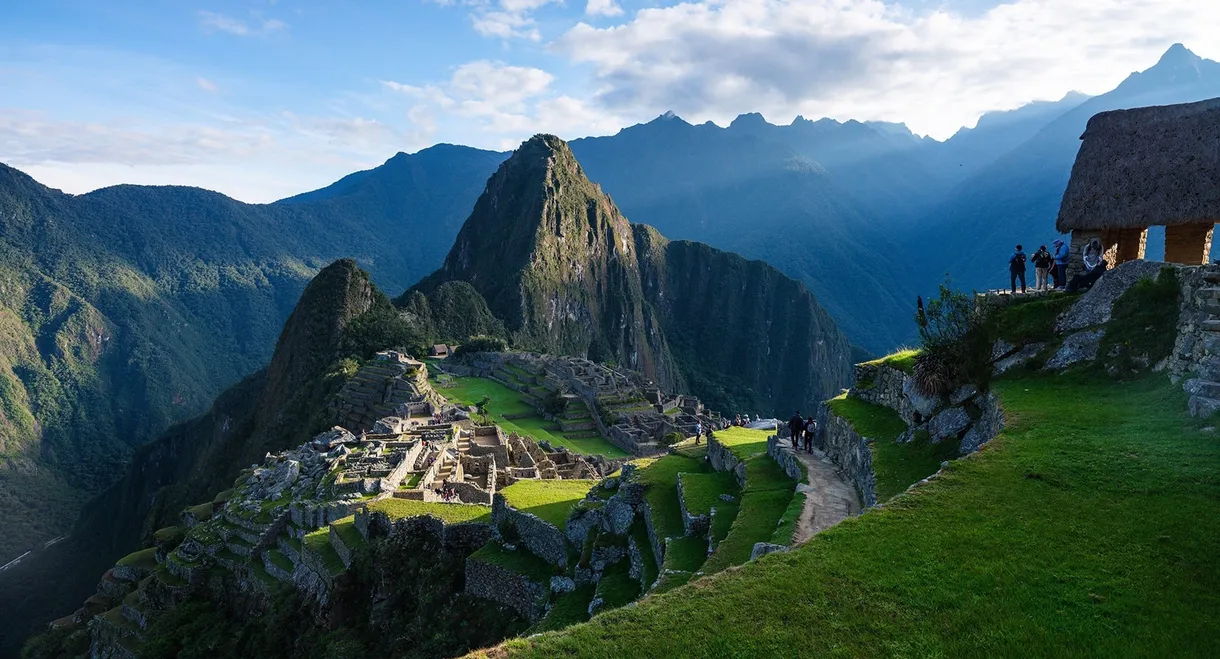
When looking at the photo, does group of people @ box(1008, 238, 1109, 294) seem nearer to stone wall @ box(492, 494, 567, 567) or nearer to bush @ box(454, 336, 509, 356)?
stone wall @ box(492, 494, 567, 567)

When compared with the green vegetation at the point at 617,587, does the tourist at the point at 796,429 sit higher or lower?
higher

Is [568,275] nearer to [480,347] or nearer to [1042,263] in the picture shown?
[480,347]

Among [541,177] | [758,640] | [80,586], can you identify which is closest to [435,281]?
[541,177]

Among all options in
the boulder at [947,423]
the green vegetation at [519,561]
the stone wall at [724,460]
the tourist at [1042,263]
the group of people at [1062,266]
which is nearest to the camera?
the boulder at [947,423]

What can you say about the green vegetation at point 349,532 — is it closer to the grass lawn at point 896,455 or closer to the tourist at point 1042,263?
Result: the grass lawn at point 896,455

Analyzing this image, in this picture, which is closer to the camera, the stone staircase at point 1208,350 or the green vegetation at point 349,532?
the stone staircase at point 1208,350

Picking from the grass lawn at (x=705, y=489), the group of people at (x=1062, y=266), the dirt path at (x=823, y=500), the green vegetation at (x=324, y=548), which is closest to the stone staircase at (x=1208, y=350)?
the group of people at (x=1062, y=266)

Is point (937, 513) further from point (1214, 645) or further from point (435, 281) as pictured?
point (435, 281)

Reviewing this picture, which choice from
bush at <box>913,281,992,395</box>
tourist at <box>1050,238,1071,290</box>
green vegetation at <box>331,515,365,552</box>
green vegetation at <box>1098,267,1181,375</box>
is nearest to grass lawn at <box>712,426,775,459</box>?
bush at <box>913,281,992,395</box>
